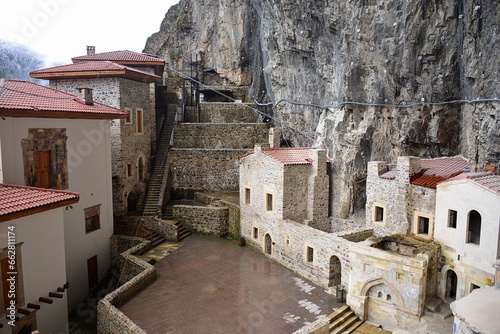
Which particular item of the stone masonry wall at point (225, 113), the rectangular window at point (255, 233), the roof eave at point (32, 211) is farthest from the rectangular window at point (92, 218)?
the stone masonry wall at point (225, 113)

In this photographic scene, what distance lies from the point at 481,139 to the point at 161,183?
17.2m

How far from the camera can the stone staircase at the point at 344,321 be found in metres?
12.5

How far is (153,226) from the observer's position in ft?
67.2

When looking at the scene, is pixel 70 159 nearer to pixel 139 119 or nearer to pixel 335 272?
Result: pixel 139 119

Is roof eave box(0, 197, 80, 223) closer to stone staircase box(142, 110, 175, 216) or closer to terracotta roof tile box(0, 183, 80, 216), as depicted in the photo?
terracotta roof tile box(0, 183, 80, 216)

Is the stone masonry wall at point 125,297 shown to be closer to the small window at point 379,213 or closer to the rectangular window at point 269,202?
the rectangular window at point 269,202

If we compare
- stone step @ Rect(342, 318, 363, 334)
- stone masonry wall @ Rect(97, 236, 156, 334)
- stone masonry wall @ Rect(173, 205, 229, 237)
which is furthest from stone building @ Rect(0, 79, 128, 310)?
stone step @ Rect(342, 318, 363, 334)

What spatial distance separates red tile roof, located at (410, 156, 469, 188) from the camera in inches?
542

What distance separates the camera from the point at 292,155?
18.0 m

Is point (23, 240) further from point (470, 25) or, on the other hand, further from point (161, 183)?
point (470, 25)

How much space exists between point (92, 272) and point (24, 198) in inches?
301

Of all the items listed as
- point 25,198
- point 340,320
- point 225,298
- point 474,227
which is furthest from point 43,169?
point 474,227

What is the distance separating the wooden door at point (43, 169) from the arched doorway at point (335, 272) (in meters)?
11.4

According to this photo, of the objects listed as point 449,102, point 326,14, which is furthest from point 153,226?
point 449,102
